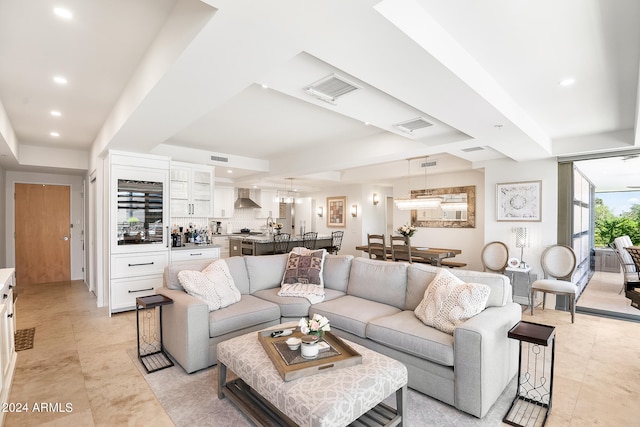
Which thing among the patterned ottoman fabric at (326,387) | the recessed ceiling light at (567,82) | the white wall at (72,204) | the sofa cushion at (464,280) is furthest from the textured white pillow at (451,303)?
the white wall at (72,204)

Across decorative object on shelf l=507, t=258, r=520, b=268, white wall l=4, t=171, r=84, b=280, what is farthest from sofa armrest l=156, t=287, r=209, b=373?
white wall l=4, t=171, r=84, b=280

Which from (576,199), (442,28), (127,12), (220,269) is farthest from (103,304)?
(576,199)

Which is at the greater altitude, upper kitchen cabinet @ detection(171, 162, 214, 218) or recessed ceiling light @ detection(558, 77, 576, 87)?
recessed ceiling light @ detection(558, 77, 576, 87)

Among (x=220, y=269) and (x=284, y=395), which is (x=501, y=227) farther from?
(x=284, y=395)

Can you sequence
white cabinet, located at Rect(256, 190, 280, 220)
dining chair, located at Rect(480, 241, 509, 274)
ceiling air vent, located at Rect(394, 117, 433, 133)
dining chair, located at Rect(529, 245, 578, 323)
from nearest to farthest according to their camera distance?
ceiling air vent, located at Rect(394, 117, 433, 133) → dining chair, located at Rect(529, 245, 578, 323) → dining chair, located at Rect(480, 241, 509, 274) → white cabinet, located at Rect(256, 190, 280, 220)

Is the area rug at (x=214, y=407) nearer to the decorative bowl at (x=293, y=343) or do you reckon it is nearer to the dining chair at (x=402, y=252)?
the decorative bowl at (x=293, y=343)

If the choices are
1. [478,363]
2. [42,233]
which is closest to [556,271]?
[478,363]

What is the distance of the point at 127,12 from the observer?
6.71ft

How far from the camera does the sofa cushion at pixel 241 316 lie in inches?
114

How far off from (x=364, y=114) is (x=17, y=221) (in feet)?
23.6

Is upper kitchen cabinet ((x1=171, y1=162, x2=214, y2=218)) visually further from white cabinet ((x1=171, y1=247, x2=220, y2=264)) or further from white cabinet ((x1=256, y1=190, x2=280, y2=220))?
white cabinet ((x1=256, y1=190, x2=280, y2=220))

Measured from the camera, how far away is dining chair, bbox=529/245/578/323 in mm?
4445

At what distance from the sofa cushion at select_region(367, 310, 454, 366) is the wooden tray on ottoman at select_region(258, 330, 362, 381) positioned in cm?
52

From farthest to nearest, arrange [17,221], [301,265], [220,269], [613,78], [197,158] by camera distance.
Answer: [17,221]
[197,158]
[301,265]
[220,269]
[613,78]
